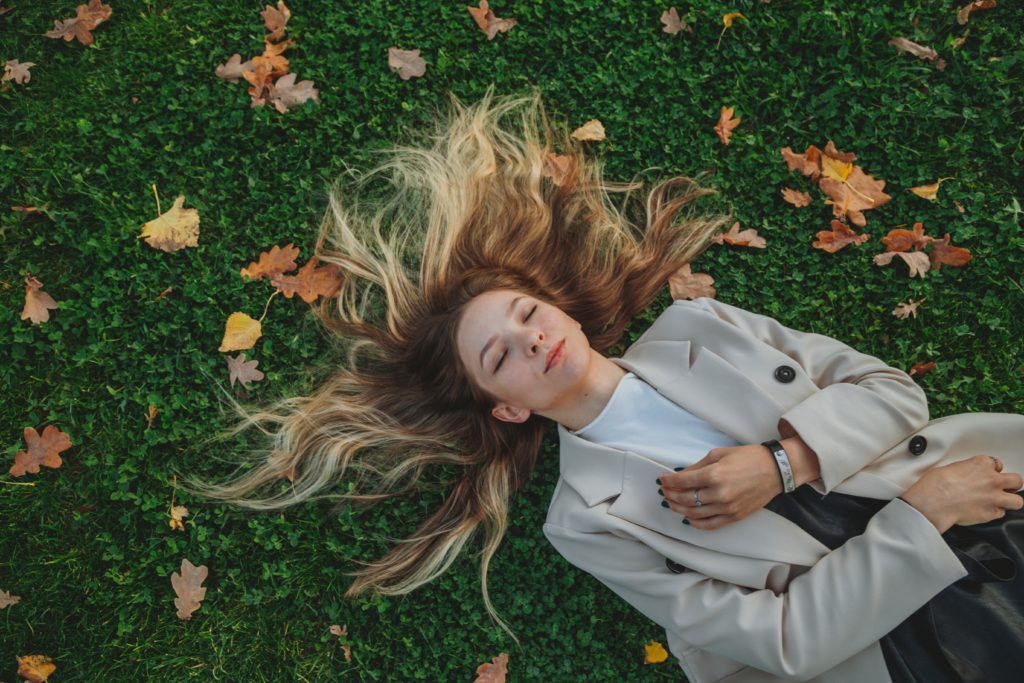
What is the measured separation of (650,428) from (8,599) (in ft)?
12.3

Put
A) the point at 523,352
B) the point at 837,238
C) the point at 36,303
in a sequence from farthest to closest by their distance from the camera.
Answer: the point at 36,303 → the point at 837,238 → the point at 523,352

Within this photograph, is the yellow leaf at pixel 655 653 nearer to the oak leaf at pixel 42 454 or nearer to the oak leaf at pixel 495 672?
the oak leaf at pixel 495 672

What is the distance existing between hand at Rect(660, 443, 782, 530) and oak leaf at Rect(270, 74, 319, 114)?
318cm

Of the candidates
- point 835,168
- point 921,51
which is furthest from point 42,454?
point 921,51

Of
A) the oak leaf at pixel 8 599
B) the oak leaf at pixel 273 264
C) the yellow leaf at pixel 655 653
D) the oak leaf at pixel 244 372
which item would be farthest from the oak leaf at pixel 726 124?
the oak leaf at pixel 8 599

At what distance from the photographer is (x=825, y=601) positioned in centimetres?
306

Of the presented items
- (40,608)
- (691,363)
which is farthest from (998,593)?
(40,608)

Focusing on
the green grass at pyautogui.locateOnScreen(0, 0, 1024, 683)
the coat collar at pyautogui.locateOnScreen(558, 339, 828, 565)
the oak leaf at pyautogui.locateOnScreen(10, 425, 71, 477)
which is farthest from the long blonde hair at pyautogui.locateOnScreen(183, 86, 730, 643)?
the oak leaf at pyautogui.locateOnScreen(10, 425, 71, 477)

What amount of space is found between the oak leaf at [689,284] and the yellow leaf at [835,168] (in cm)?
91

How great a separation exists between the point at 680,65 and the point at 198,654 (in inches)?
175

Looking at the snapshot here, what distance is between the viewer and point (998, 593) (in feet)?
9.89

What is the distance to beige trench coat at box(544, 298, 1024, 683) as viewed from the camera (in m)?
3.03

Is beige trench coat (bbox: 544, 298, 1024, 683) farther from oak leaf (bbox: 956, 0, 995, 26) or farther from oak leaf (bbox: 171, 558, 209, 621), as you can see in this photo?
oak leaf (bbox: 956, 0, 995, 26)

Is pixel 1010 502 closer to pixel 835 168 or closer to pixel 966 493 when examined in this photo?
pixel 966 493
